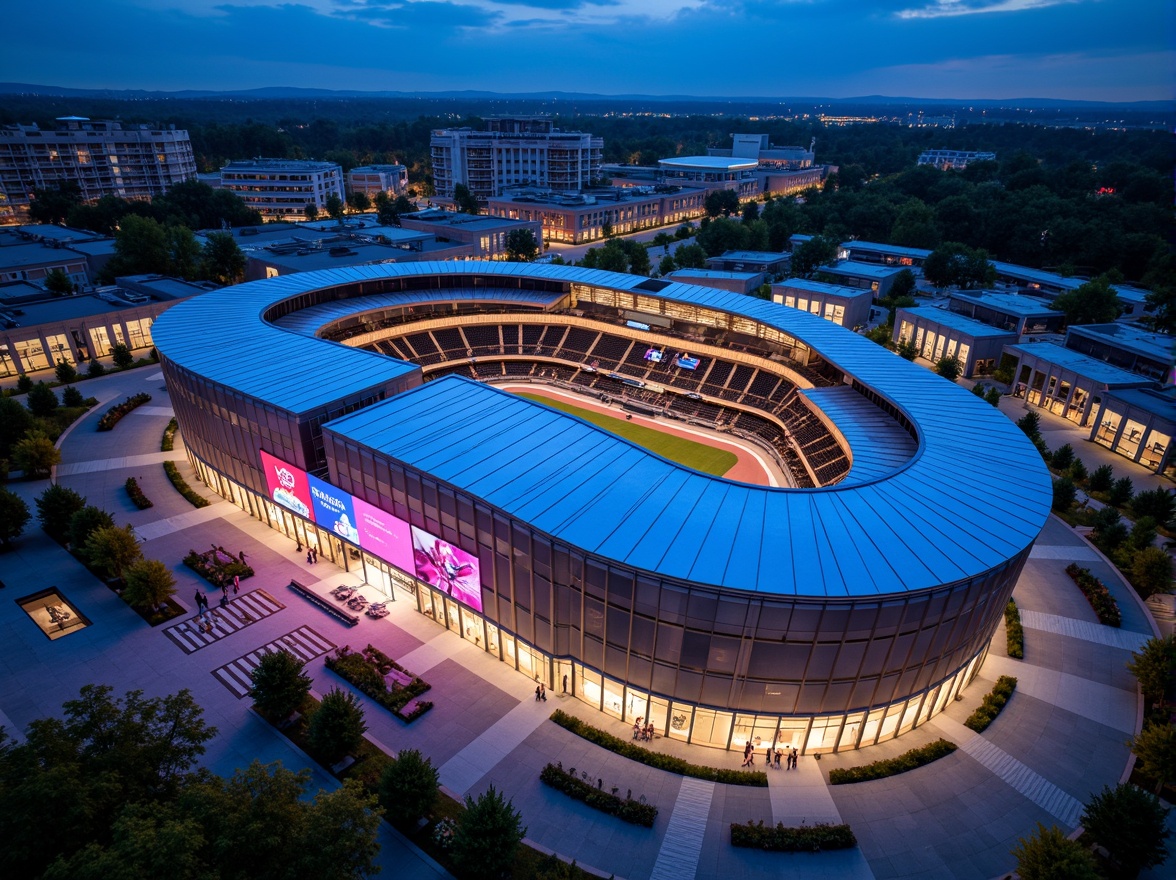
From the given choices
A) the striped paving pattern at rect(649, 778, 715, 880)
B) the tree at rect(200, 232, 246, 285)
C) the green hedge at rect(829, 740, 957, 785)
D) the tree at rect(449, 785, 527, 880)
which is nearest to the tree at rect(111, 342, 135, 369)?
the tree at rect(200, 232, 246, 285)

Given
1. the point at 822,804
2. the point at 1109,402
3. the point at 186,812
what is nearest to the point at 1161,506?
the point at 1109,402

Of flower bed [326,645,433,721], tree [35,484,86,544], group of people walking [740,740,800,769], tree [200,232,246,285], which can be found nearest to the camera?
group of people walking [740,740,800,769]

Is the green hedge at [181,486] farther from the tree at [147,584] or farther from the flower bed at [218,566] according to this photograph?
the tree at [147,584]

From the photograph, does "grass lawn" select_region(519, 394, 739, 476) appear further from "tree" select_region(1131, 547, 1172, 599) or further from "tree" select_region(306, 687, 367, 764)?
"tree" select_region(306, 687, 367, 764)

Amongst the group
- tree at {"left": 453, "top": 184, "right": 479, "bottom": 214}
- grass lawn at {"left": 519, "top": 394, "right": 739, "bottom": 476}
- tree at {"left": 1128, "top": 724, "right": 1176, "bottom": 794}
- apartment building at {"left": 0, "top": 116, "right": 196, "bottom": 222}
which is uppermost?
apartment building at {"left": 0, "top": 116, "right": 196, "bottom": 222}

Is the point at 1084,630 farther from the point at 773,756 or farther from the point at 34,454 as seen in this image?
the point at 34,454

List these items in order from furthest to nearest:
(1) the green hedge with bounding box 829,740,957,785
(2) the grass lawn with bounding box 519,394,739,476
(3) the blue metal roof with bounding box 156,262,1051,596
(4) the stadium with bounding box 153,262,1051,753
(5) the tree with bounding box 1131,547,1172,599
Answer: (2) the grass lawn with bounding box 519,394,739,476 < (5) the tree with bounding box 1131,547,1172,599 < (1) the green hedge with bounding box 829,740,957,785 < (3) the blue metal roof with bounding box 156,262,1051,596 < (4) the stadium with bounding box 153,262,1051,753

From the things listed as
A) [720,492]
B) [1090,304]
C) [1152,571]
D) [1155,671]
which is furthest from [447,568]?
[1090,304]
